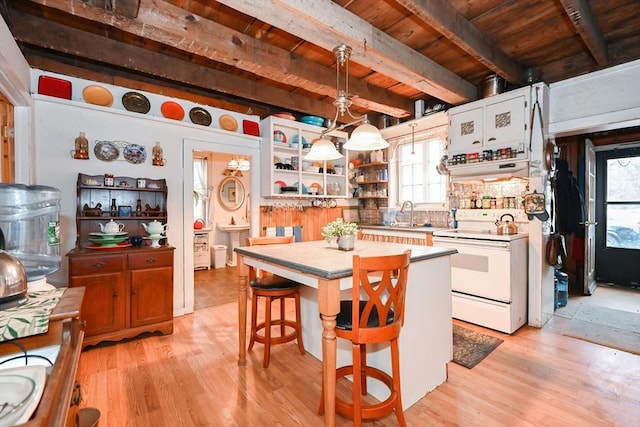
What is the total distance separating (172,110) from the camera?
3.41 m

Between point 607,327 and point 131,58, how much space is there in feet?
17.4

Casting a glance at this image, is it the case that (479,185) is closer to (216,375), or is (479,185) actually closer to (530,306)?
(530,306)

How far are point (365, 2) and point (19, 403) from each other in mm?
2678

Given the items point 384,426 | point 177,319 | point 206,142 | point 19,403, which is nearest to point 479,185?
point 384,426

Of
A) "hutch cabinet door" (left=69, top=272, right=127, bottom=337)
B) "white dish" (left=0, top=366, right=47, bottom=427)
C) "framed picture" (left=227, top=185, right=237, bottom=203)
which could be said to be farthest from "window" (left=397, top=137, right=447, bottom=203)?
"white dish" (left=0, top=366, right=47, bottom=427)

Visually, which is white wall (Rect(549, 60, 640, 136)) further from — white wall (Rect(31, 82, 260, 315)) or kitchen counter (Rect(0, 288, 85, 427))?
kitchen counter (Rect(0, 288, 85, 427))

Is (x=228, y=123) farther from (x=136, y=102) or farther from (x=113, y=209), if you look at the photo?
(x=113, y=209)

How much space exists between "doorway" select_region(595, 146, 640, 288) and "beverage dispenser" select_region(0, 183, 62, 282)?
646cm

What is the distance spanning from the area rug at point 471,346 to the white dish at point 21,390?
2.49m

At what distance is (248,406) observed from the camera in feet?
6.01

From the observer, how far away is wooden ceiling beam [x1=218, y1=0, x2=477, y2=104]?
1.93m

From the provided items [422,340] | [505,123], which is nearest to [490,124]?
[505,123]

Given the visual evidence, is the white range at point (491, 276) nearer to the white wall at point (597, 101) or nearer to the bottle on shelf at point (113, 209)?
the white wall at point (597, 101)

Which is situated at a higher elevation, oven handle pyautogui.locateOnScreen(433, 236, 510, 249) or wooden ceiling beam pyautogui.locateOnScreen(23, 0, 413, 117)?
wooden ceiling beam pyautogui.locateOnScreen(23, 0, 413, 117)
